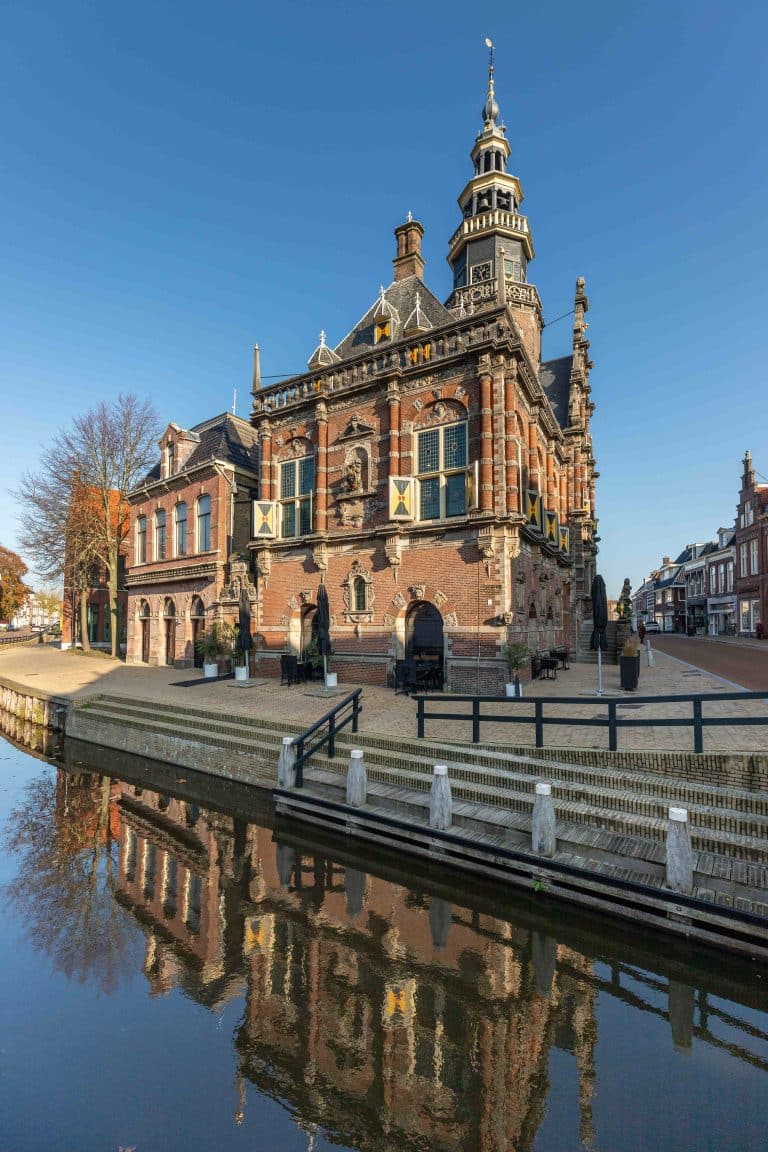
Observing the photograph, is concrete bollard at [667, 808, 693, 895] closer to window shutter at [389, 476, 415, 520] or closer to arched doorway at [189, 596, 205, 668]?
window shutter at [389, 476, 415, 520]

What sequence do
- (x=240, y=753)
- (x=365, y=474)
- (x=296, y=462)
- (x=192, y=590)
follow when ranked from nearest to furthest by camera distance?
(x=240, y=753)
(x=365, y=474)
(x=296, y=462)
(x=192, y=590)

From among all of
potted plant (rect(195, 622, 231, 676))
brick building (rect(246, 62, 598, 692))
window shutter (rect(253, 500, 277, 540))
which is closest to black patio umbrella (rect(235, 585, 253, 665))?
brick building (rect(246, 62, 598, 692))

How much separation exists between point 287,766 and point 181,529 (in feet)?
59.5

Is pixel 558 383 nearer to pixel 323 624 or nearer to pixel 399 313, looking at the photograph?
pixel 399 313

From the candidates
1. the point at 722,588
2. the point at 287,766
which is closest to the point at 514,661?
the point at 287,766

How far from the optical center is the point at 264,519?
62.0ft

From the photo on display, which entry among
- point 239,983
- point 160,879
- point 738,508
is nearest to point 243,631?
point 160,879

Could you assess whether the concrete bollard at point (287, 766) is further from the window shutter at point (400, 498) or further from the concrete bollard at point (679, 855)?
the window shutter at point (400, 498)

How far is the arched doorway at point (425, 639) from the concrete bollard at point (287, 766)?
229 inches

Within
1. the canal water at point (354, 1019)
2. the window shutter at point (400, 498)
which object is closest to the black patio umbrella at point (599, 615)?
the window shutter at point (400, 498)

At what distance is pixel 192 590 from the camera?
23.1m

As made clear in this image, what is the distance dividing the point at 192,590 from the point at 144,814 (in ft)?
48.3

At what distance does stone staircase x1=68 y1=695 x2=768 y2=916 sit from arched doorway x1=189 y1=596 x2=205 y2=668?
12.2 metres

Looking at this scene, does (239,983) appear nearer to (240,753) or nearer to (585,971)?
(585,971)
